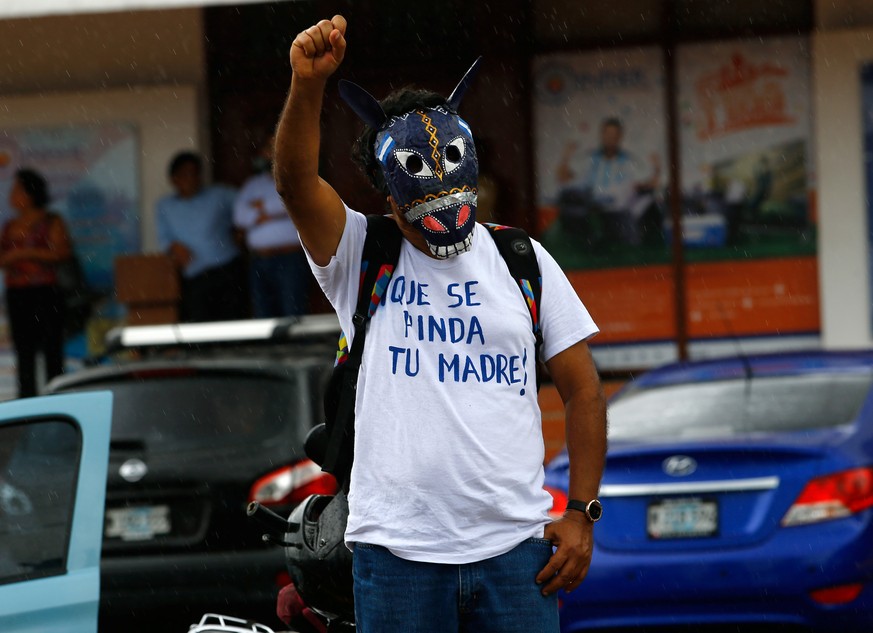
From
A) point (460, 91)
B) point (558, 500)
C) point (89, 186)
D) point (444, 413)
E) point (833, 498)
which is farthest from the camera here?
point (89, 186)

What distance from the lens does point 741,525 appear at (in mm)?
6023

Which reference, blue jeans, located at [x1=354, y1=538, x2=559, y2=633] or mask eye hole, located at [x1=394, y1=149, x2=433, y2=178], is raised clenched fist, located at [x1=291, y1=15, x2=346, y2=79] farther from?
blue jeans, located at [x1=354, y1=538, x2=559, y2=633]

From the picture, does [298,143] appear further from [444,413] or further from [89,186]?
[89,186]

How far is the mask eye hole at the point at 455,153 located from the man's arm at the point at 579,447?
474 millimetres

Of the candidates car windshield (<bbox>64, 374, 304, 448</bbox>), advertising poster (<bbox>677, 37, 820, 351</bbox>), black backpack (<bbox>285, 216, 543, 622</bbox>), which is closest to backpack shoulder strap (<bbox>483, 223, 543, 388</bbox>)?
black backpack (<bbox>285, 216, 543, 622</bbox>)

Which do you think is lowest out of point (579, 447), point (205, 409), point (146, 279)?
point (205, 409)

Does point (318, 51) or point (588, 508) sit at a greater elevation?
point (318, 51)

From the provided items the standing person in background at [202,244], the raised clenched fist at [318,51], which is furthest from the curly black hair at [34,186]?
the raised clenched fist at [318,51]

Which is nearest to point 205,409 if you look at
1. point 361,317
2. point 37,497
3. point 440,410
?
point 37,497

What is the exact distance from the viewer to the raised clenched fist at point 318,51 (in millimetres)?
3170

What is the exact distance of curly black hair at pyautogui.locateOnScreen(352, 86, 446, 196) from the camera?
140 inches

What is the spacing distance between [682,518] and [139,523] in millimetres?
2317

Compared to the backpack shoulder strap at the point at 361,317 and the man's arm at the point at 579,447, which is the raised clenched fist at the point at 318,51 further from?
the man's arm at the point at 579,447

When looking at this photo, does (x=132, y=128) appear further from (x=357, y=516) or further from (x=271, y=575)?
(x=357, y=516)
